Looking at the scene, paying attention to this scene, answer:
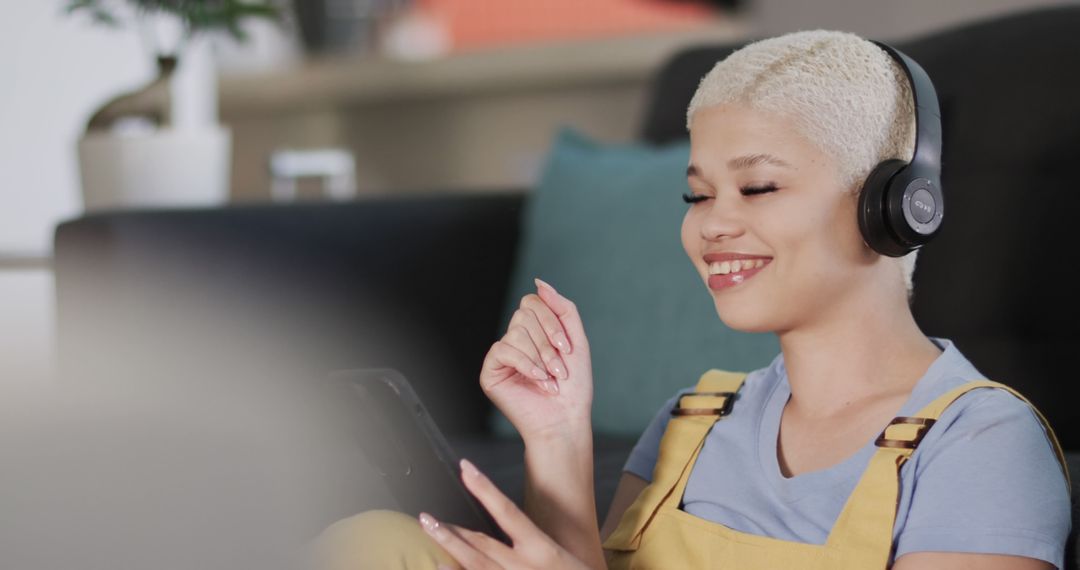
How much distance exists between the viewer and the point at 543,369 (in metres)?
0.56

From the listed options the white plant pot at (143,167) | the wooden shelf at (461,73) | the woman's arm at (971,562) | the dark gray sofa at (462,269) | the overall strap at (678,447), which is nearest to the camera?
the woman's arm at (971,562)

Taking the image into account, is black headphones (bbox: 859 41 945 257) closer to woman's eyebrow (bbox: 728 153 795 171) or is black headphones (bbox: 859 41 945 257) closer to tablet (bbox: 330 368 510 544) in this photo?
woman's eyebrow (bbox: 728 153 795 171)

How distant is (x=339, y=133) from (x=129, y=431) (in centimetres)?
229

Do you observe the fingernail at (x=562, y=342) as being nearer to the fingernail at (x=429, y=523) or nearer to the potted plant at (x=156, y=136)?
the fingernail at (x=429, y=523)

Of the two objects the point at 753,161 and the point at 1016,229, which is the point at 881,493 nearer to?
the point at 753,161

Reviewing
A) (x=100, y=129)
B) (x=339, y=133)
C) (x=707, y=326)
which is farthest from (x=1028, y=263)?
(x=339, y=133)

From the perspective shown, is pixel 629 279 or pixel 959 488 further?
pixel 629 279

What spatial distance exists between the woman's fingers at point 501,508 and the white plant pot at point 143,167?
1.01 meters

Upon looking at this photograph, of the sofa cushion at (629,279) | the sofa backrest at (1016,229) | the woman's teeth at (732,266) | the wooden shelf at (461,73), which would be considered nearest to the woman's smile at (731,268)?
the woman's teeth at (732,266)

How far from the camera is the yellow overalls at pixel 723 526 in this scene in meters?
0.51

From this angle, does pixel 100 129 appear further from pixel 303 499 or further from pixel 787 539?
pixel 787 539

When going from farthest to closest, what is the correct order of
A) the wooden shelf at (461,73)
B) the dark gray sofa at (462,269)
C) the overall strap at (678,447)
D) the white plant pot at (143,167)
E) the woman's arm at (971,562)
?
the wooden shelf at (461,73), the white plant pot at (143,167), the dark gray sofa at (462,269), the overall strap at (678,447), the woman's arm at (971,562)

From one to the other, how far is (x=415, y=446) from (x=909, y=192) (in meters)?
0.23

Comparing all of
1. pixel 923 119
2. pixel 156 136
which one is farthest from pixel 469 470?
pixel 156 136
